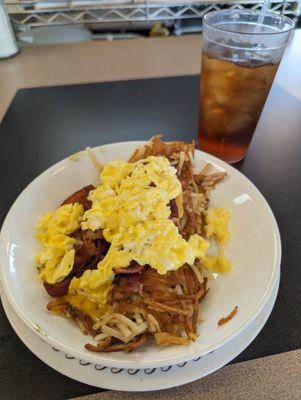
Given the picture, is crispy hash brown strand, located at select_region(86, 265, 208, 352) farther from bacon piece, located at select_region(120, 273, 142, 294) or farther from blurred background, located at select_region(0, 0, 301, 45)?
Answer: blurred background, located at select_region(0, 0, 301, 45)

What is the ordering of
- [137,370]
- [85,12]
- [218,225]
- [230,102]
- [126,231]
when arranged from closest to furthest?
[137,370]
[126,231]
[218,225]
[230,102]
[85,12]

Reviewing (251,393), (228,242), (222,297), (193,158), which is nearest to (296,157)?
(193,158)

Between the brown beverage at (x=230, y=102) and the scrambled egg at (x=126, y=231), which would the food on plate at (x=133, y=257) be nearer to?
the scrambled egg at (x=126, y=231)

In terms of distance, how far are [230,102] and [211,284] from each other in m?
0.58

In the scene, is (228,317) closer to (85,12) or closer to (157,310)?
(157,310)

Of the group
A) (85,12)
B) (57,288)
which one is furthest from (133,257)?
(85,12)

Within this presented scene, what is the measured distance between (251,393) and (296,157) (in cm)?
87

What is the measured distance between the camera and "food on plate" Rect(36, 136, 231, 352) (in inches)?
25.3

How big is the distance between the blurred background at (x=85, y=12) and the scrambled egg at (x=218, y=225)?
1.61 meters

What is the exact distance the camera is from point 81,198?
2.88ft

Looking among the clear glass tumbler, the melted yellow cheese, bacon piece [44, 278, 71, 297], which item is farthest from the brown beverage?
bacon piece [44, 278, 71, 297]

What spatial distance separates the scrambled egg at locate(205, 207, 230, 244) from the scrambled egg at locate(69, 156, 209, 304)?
7cm

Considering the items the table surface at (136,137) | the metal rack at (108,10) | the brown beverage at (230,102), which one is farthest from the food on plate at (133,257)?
the metal rack at (108,10)

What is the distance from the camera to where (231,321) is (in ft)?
1.95
